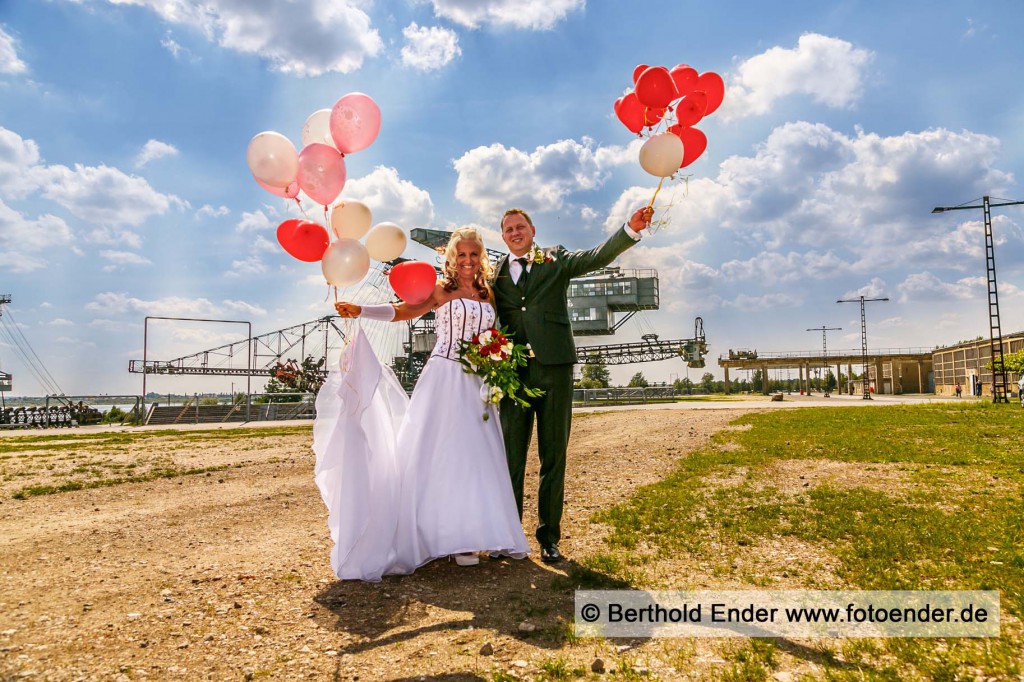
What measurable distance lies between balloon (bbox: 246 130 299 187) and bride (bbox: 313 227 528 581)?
1312 millimetres

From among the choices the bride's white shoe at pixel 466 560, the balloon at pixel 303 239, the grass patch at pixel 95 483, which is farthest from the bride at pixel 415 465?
the grass patch at pixel 95 483

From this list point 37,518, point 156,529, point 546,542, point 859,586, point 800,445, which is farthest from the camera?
point 800,445

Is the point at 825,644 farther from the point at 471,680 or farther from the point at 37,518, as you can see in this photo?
the point at 37,518

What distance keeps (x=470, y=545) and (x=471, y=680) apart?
1.75 meters

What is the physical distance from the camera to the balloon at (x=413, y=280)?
4.96 meters

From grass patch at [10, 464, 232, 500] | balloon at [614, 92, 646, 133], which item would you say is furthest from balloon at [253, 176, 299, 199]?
grass patch at [10, 464, 232, 500]

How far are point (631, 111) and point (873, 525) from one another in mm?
4502

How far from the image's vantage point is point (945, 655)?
2.73 m

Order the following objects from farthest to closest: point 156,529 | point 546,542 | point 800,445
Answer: point 800,445, point 156,529, point 546,542

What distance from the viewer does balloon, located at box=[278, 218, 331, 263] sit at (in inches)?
190

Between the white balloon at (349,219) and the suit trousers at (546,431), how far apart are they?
2.02 m

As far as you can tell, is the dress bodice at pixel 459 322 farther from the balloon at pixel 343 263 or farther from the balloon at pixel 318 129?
the balloon at pixel 318 129

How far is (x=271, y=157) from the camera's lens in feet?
15.5

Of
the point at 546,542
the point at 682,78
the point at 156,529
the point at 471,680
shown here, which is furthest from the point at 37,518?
the point at 682,78
